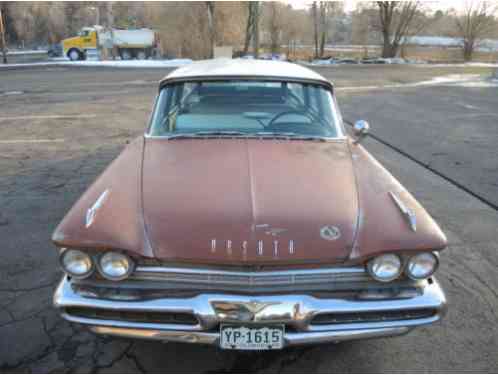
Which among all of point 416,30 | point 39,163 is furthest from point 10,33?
point 39,163

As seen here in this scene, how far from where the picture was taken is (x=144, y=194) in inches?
101

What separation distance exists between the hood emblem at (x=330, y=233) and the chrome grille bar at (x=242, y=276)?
161 mm

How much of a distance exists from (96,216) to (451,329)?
8.12 feet

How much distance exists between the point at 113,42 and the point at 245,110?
117 feet

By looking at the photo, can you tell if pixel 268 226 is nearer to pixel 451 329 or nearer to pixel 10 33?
pixel 451 329

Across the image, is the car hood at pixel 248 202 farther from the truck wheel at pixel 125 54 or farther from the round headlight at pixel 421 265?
the truck wheel at pixel 125 54

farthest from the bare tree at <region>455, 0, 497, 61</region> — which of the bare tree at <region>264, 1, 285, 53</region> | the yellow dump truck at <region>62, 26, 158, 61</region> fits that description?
the yellow dump truck at <region>62, 26, 158, 61</region>

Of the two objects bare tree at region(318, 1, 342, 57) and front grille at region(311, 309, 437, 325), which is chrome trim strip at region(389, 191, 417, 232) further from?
bare tree at region(318, 1, 342, 57)

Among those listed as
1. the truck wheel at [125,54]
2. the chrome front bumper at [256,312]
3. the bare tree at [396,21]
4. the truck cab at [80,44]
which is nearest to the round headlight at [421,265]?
the chrome front bumper at [256,312]

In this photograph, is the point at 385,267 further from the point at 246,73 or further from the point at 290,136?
the point at 246,73

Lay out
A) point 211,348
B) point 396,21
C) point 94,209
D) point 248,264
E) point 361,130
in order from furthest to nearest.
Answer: point 396,21, point 361,130, point 211,348, point 94,209, point 248,264

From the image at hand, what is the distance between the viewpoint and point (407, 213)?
2.43 m

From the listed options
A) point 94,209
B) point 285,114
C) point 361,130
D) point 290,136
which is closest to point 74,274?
point 94,209

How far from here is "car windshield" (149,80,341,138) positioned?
351cm
